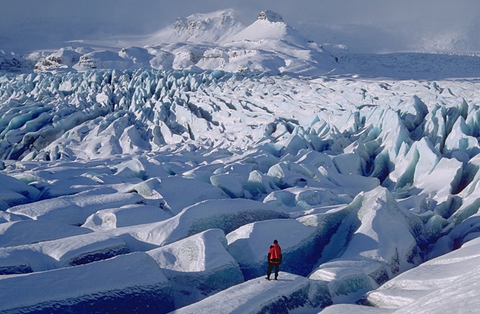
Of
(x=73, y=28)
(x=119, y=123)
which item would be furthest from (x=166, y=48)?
(x=73, y=28)

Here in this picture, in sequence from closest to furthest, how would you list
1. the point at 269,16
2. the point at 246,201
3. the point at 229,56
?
the point at 246,201, the point at 229,56, the point at 269,16

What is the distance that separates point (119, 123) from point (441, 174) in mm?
10400

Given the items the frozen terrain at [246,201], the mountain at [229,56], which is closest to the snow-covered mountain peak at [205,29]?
the mountain at [229,56]

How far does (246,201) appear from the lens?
529cm

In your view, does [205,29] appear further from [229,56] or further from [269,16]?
[229,56]

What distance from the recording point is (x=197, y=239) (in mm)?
3908

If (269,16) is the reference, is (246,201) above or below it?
below

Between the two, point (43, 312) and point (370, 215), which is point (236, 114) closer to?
→ point (370, 215)

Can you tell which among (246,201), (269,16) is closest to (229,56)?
(269,16)

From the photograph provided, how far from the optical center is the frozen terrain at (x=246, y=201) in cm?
334

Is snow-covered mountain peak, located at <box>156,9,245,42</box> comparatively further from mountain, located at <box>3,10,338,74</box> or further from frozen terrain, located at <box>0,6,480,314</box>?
frozen terrain, located at <box>0,6,480,314</box>

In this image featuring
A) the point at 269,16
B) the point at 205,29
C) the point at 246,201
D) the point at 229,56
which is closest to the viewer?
the point at 246,201

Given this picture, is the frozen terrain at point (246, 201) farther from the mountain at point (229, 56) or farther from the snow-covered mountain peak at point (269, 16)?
the snow-covered mountain peak at point (269, 16)

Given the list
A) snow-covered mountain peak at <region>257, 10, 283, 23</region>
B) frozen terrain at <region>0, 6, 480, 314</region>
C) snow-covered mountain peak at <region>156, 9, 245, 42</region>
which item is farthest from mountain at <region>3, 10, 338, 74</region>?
frozen terrain at <region>0, 6, 480, 314</region>
